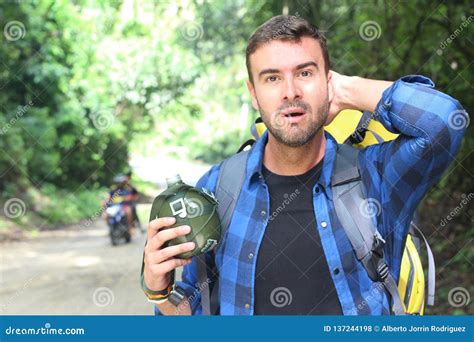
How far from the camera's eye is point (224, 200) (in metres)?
1.93

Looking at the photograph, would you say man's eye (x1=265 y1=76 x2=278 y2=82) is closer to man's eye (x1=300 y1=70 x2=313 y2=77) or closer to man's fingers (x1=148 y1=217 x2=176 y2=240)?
man's eye (x1=300 y1=70 x2=313 y2=77)

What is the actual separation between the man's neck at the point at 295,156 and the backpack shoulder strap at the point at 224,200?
0.10m

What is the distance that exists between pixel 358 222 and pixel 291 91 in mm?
431

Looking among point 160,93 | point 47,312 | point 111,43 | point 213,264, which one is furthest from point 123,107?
point 213,264

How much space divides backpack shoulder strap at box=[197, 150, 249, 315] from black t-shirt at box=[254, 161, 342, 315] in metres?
0.12

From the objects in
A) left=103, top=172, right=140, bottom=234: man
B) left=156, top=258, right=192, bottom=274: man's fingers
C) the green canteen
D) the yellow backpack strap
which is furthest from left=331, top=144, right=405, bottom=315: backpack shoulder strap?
left=103, top=172, right=140, bottom=234: man

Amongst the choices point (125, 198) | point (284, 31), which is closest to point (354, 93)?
point (284, 31)

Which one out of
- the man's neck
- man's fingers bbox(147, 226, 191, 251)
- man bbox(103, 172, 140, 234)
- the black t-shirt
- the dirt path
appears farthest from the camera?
man bbox(103, 172, 140, 234)

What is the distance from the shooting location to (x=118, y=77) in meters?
16.0

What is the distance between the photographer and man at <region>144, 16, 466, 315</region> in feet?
5.78

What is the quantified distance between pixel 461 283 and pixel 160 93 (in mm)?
12453

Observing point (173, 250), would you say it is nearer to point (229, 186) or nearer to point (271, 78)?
point (229, 186)

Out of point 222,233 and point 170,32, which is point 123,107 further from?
point 222,233

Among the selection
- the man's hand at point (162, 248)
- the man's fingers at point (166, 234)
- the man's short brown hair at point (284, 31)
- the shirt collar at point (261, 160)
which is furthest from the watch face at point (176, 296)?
the man's short brown hair at point (284, 31)
